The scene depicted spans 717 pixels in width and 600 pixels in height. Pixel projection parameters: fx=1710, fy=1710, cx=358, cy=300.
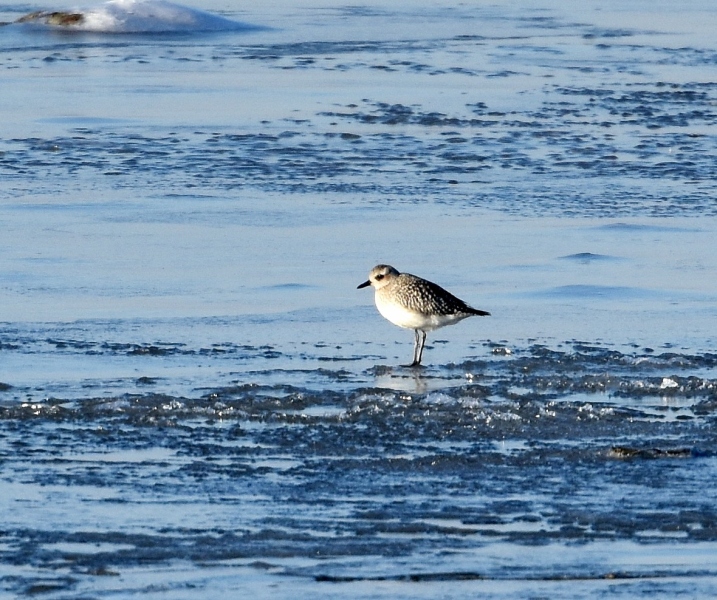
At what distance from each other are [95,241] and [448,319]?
3059mm

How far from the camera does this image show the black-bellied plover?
8023 mm

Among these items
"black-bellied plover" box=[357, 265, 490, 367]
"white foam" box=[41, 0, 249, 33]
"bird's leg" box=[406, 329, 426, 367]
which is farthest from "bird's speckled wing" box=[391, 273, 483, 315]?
"white foam" box=[41, 0, 249, 33]

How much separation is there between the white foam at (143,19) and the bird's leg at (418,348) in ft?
41.9

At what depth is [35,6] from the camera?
72.9 feet

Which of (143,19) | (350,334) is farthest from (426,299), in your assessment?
(143,19)

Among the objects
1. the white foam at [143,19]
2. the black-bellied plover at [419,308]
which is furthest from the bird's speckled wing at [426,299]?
the white foam at [143,19]

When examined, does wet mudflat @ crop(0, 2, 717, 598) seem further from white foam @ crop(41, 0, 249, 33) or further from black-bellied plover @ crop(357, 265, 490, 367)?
white foam @ crop(41, 0, 249, 33)

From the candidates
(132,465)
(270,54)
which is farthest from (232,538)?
(270,54)

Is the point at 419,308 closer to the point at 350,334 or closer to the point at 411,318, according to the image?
the point at 411,318

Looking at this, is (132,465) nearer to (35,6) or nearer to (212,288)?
(212,288)

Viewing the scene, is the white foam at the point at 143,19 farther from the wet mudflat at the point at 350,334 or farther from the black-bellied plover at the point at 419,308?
the black-bellied plover at the point at 419,308

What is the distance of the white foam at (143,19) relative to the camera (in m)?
20.2

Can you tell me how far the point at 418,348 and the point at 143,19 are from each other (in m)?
13.1

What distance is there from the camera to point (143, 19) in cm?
2034
